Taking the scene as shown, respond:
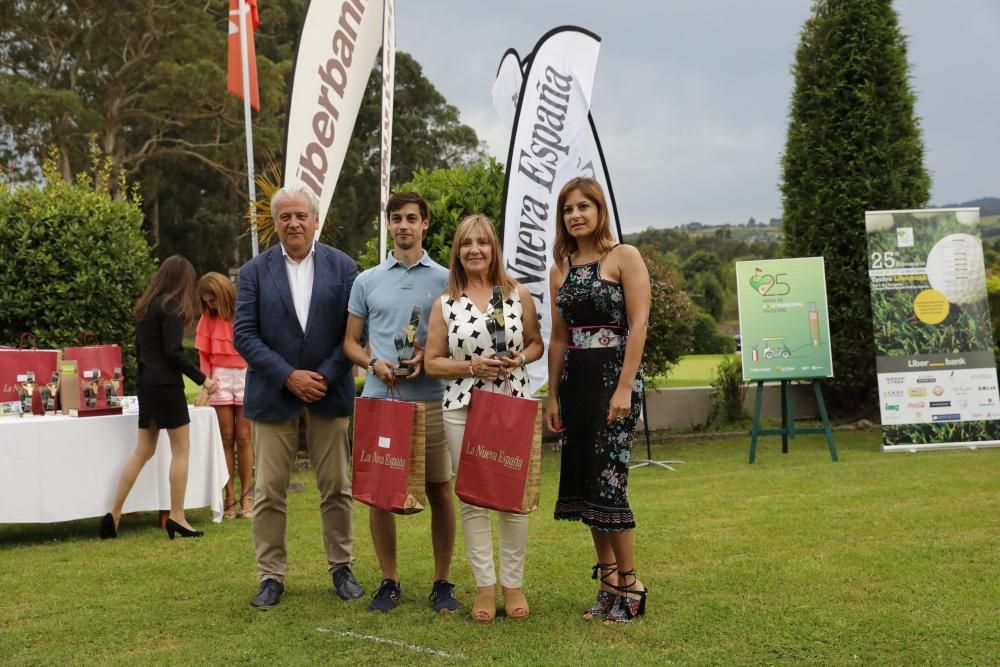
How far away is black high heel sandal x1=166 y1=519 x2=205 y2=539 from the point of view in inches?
245

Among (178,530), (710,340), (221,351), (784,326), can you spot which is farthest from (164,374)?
(710,340)

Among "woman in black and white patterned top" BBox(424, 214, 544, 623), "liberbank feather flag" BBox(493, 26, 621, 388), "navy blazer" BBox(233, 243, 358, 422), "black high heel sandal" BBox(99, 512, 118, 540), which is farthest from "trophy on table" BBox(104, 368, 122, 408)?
"woman in black and white patterned top" BBox(424, 214, 544, 623)

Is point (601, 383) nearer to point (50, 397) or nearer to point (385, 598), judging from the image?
point (385, 598)

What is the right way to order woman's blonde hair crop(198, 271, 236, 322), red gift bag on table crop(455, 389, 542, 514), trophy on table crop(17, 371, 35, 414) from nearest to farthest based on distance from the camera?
1. red gift bag on table crop(455, 389, 542, 514)
2. trophy on table crop(17, 371, 35, 414)
3. woman's blonde hair crop(198, 271, 236, 322)

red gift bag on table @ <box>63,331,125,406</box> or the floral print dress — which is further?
red gift bag on table @ <box>63,331,125,406</box>

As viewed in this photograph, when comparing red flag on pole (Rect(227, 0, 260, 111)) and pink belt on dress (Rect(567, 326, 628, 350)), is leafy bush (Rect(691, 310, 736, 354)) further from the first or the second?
pink belt on dress (Rect(567, 326, 628, 350))

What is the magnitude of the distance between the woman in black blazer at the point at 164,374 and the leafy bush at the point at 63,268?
244 centimetres

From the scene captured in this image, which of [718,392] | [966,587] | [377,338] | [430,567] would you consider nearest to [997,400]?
[718,392]

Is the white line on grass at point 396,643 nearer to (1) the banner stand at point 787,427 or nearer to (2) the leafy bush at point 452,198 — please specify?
(2) the leafy bush at point 452,198

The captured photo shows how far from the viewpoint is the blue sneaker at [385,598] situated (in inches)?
169

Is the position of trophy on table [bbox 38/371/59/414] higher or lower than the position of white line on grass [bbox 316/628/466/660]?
higher

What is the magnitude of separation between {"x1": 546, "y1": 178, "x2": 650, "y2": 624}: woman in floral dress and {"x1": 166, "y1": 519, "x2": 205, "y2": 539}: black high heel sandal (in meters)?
3.10

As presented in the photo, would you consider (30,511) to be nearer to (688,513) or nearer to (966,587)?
(688,513)

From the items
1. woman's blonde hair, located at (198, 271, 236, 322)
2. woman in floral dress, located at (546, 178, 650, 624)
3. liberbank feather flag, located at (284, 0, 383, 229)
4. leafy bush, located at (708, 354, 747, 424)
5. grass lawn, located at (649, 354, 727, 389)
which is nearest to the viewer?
woman in floral dress, located at (546, 178, 650, 624)
